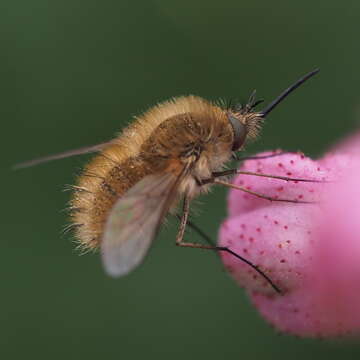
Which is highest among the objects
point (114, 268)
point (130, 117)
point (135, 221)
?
point (130, 117)

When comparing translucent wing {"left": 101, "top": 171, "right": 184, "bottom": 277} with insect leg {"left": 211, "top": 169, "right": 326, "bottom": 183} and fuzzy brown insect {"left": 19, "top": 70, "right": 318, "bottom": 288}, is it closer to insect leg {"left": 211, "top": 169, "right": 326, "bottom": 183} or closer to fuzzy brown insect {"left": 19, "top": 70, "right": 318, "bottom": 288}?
fuzzy brown insect {"left": 19, "top": 70, "right": 318, "bottom": 288}

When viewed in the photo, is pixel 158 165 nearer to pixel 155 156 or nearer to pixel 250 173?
pixel 155 156

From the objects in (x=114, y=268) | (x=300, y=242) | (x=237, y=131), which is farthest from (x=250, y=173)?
(x=114, y=268)

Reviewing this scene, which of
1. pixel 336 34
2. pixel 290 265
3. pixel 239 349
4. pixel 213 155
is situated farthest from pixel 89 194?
A: pixel 336 34

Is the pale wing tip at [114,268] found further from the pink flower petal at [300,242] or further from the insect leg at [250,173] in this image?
the insect leg at [250,173]

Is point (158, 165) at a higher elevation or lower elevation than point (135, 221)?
higher

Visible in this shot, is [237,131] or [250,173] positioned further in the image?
[237,131]

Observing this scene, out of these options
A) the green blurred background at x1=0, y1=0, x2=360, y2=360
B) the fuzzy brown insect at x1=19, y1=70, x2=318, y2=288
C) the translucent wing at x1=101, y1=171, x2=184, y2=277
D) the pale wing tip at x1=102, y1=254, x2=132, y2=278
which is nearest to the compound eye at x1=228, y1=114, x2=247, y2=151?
the fuzzy brown insect at x1=19, y1=70, x2=318, y2=288

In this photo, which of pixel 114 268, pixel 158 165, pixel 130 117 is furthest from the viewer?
pixel 130 117

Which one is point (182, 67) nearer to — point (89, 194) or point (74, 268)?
point (74, 268)
